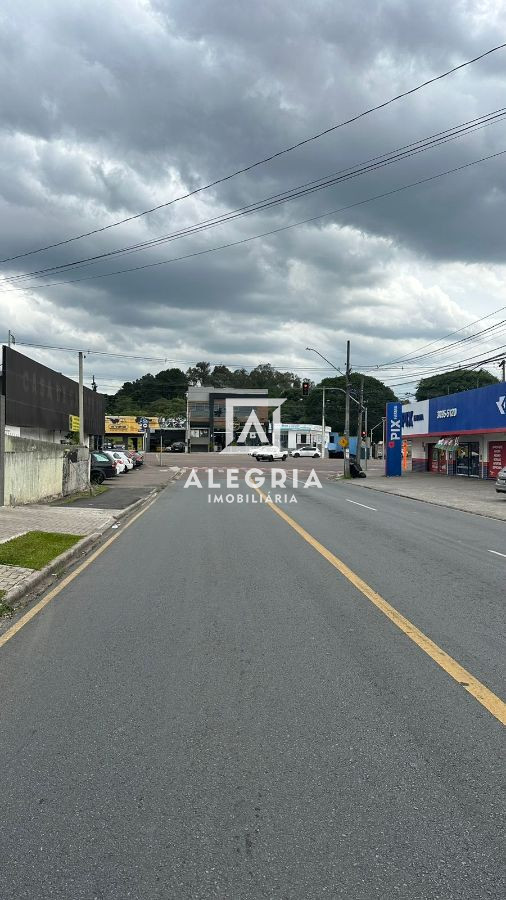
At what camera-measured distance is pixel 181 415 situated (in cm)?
12562

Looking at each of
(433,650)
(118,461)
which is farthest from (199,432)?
(433,650)

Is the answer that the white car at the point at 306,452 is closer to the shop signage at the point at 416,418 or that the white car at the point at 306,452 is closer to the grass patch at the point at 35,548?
the shop signage at the point at 416,418

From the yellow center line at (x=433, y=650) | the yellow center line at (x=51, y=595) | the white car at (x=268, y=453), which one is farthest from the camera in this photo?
the white car at (x=268, y=453)

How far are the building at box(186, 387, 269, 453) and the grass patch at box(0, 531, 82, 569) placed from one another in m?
86.4

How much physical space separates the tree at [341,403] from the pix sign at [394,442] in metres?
75.2

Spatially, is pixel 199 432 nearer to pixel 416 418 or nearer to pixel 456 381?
pixel 456 381

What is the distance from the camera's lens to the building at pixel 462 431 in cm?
3597

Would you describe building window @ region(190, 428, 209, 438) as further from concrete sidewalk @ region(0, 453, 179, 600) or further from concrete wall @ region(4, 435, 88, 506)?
concrete sidewalk @ region(0, 453, 179, 600)

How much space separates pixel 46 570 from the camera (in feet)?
32.3

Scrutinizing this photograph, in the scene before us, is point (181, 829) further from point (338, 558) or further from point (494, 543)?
point (494, 543)

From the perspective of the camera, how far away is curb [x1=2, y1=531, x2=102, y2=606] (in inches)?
321

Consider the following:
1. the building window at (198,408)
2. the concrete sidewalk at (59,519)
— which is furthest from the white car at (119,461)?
the building window at (198,408)

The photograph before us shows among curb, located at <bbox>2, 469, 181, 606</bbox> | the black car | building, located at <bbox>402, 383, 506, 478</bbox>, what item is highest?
building, located at <bbox>402, 383, 506, 478</bbox>

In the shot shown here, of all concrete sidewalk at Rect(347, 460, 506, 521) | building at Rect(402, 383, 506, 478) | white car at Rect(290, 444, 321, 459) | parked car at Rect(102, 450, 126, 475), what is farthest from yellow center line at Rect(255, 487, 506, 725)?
white car at Rect(290, 444, 321, 459)
